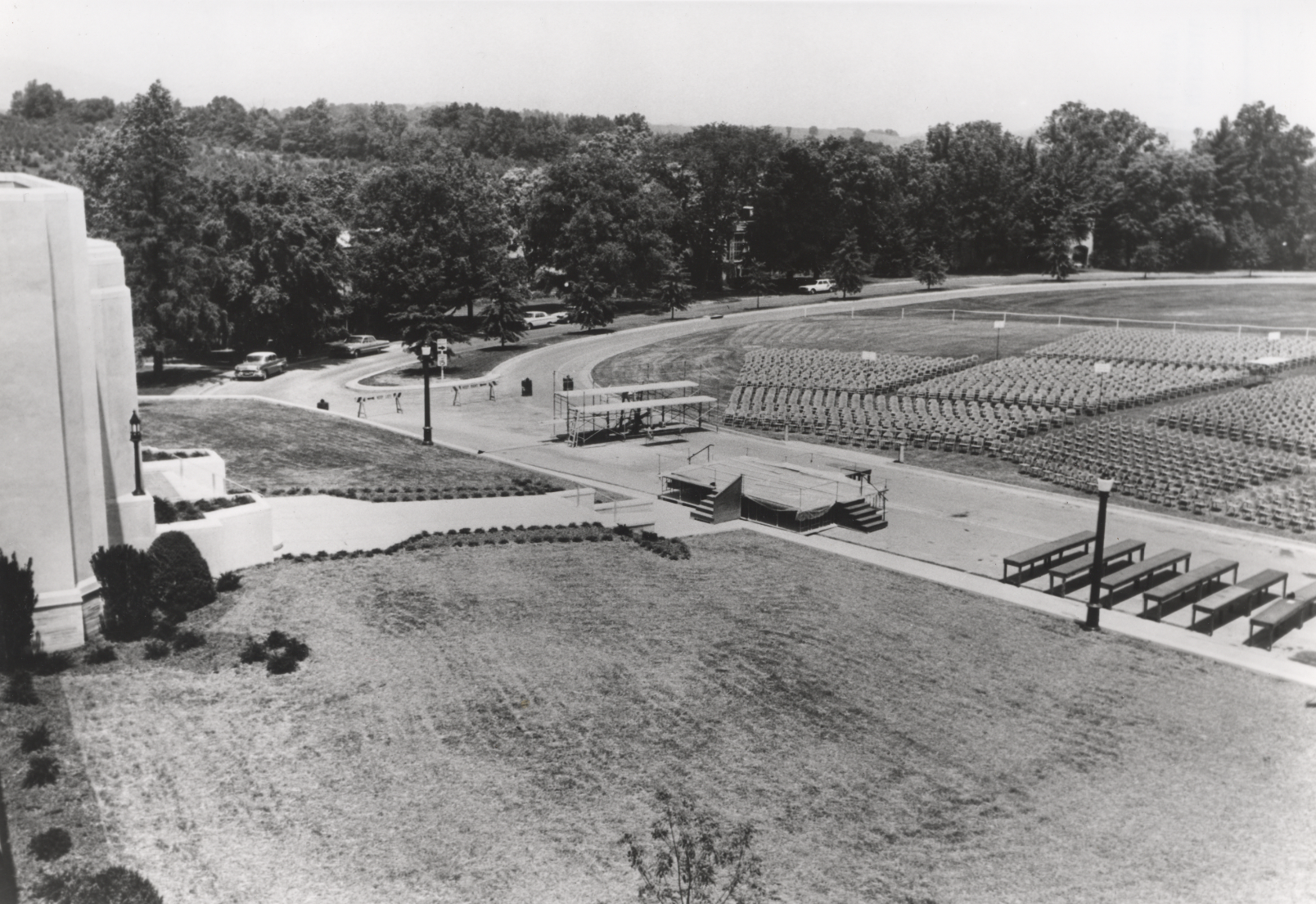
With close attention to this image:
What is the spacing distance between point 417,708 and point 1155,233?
8353 centimetres

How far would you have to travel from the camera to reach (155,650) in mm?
16641

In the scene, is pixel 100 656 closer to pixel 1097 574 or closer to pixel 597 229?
pixel 1097 574

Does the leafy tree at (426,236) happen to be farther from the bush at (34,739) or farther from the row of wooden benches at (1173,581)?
the bush at (34,739)

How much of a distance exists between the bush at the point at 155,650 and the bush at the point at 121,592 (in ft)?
1.51

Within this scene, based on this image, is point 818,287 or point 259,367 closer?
point 259,367

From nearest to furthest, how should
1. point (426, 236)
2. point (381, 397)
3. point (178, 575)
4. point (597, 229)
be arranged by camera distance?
1. point (178, 575)
2. point (381, 397)
3. point (426, 236)
4. point (597, 229)

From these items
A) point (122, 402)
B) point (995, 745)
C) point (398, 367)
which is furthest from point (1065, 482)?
point (398, 367)

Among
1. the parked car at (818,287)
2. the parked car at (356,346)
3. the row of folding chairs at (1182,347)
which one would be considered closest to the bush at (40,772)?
the parked car at (356,346)

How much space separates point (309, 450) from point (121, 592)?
14672 mm

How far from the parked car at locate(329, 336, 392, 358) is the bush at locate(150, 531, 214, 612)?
124 ft

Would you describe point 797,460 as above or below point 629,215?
below

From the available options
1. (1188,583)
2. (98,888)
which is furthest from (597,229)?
(98,888)

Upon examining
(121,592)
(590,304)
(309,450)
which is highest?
(590,304)

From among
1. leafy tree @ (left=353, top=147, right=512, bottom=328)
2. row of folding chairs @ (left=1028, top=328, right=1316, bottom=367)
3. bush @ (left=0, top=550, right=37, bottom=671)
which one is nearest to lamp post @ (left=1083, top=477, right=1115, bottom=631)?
bush @ (left=0, top=550, right=37, bottom=671)
